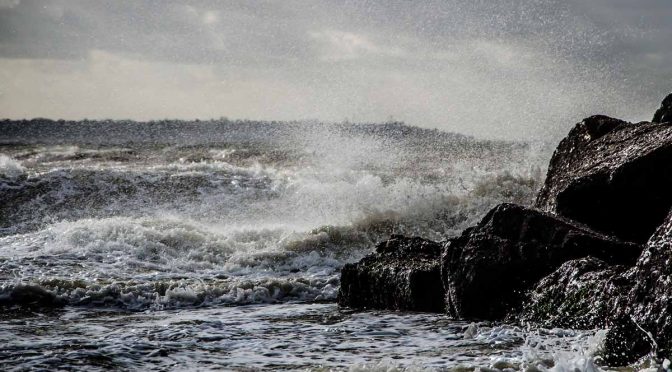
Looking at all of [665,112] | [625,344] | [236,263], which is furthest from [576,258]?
[236,263]

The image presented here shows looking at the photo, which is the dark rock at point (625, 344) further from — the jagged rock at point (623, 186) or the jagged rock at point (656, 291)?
the jagged rock at point (623, 186)

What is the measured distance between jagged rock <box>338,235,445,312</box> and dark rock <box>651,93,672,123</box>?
258cm

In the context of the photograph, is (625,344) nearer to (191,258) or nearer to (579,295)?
(579,295)

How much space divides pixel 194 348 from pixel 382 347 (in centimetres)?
131

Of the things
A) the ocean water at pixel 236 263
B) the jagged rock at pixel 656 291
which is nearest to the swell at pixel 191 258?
the ocean water at pixel 236 263

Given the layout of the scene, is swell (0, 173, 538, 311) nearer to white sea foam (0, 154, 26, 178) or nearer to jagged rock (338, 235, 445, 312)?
jagged rock (338, 235, 445, 312)

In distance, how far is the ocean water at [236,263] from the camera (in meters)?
4.84

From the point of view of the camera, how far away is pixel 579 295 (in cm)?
496

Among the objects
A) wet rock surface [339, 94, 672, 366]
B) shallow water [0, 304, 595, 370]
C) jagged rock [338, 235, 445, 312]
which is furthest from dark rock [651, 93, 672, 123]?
shallow water [0, 304, 595, 370]

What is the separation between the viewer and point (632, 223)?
6.27m

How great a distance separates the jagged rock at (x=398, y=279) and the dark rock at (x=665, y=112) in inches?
102

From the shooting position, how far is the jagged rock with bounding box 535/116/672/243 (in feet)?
19.8

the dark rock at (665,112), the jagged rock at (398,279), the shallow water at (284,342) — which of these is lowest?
the shallow water at (284,342)

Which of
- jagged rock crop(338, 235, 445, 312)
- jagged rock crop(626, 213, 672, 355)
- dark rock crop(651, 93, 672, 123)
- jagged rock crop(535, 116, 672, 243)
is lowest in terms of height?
jagged rock crop(338, 235, 445, 312)
